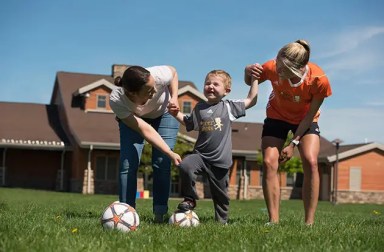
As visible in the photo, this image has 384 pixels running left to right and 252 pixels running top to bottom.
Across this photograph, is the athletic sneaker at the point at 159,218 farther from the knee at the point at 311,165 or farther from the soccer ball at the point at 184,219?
the knee at the point at 311,165

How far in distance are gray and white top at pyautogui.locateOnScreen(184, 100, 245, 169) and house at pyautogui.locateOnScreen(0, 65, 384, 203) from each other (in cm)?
2558

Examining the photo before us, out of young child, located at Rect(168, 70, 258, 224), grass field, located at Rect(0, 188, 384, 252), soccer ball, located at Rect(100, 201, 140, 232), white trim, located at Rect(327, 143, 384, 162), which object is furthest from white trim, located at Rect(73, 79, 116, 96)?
soccer ball, located at Rect(100, 201, 140, 232)

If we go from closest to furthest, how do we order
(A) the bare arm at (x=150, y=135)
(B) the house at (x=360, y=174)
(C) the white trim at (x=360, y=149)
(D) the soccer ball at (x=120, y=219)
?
(D) the soccer ball at (x=120, y=219) < (A) the bare arm at (x=150, y=135) < (B) the house at (x=360, y=174) < (C) the white trim at (x=360, y=149)

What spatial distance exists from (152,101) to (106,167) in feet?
92.6

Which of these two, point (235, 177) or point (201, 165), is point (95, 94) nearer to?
point (235, 177)

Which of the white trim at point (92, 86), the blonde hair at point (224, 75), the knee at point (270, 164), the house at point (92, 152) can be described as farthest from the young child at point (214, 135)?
the white trim at point (92, 86)

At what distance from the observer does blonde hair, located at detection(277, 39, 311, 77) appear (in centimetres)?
647

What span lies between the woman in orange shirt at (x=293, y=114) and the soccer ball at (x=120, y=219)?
1832 millimetres

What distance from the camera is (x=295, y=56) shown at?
646cm

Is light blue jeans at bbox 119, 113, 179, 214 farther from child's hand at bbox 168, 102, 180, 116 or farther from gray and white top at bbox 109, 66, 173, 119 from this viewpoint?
child's hand at bbox 168, 102, 180, 116

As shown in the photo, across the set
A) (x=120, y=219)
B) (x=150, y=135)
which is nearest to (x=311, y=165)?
(x=150, y=135)

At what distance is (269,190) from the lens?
272 inches

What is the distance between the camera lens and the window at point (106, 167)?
34.5 metres

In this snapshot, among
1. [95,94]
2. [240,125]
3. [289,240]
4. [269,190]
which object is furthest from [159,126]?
[240,125]
